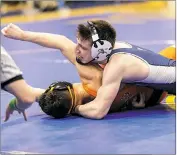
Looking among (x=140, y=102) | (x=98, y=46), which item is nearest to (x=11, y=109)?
(x=98, y=46)

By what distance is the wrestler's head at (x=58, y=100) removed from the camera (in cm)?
A: 344

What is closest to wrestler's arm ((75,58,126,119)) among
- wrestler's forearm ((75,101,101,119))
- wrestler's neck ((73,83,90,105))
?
wrestler's forearm ((75,101,101,119))

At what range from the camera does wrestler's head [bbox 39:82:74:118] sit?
3.44 meters

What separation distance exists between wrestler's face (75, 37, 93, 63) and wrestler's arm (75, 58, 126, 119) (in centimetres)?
16

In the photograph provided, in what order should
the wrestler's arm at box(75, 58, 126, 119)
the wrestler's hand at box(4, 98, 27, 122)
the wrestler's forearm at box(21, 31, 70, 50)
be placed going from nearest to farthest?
1. the wrestler's arm at box(75, 58, 126, 119)
2. the wrestler's hand at box(4, 98, 27, 122)
3. the wrestler's forearm at box(21, 31, 70, 50)

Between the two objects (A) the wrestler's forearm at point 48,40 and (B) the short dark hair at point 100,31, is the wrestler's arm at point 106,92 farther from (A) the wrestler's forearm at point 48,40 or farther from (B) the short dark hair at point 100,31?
(A) the wrestler's forearm at point 48,40

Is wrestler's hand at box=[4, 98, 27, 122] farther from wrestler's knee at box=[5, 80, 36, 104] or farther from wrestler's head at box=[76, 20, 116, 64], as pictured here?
wrestler's head at box=[76, 20, 116, 64]

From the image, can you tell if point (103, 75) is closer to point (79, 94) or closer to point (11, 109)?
point (79, 94)

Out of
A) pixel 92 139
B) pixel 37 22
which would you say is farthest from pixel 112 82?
pixel 37 22

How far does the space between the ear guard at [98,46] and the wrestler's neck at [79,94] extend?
0.25 m

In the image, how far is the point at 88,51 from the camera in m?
3.47

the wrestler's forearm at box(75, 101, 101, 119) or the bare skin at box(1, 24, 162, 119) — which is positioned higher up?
the bare skin at box(1, 24, 162, 119)

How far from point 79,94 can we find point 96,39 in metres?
0.40

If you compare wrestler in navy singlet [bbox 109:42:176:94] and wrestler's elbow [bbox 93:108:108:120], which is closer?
wrestler's elbow [bbox 93:108:108:120]
